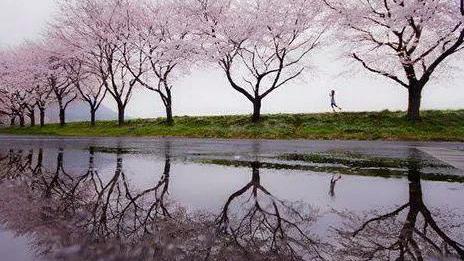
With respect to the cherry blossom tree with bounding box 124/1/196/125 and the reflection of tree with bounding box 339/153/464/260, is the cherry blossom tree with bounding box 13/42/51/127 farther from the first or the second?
the reflection of tree with bounding box 339/153/464/260

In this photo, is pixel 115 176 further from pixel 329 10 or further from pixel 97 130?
pixel 97 130

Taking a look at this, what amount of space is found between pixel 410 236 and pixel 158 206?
309cm

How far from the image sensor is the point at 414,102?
29.9 meters

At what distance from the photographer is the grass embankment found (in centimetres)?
2654

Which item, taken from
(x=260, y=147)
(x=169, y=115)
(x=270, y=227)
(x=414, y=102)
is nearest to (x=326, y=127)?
(x=414, y=102)

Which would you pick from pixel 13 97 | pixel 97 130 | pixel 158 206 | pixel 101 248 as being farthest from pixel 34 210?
pixel 13 97

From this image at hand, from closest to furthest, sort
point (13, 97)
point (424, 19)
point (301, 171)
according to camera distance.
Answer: point (301, 171) → point (424, 19) → point (13, 97)

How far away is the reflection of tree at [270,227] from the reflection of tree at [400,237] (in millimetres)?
387

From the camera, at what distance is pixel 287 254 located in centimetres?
403

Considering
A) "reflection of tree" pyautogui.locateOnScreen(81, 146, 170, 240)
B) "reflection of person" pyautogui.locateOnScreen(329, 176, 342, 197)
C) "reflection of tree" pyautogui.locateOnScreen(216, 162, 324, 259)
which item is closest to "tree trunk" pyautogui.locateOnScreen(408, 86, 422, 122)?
"reflection of person" pyautogui.locateOnScreen(329, 176, 342, 197)

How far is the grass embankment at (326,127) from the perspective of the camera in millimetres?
26538

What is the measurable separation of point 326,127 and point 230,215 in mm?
25189

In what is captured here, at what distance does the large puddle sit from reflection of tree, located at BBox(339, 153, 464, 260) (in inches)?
0.5

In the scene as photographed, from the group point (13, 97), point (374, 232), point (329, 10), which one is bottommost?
point (374, 232)
